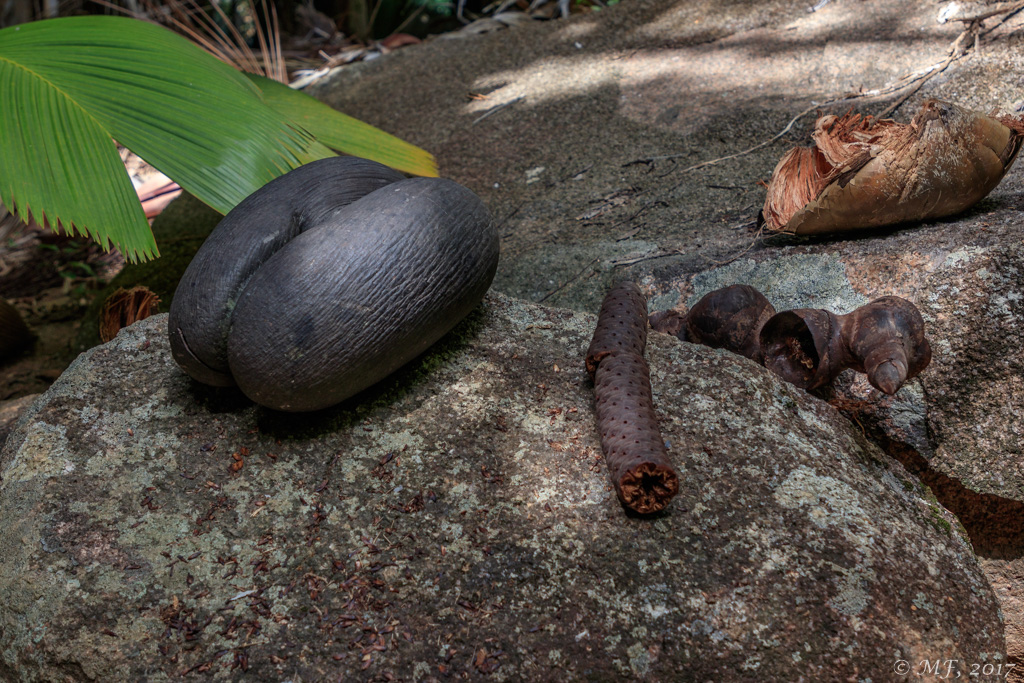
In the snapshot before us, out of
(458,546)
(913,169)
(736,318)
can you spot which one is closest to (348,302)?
(458,546)

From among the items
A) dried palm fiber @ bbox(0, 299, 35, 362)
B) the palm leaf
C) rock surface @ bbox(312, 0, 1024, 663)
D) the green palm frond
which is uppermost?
the green palm frond

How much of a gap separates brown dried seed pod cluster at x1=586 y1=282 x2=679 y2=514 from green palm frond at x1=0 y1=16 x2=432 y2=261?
0.95 meters

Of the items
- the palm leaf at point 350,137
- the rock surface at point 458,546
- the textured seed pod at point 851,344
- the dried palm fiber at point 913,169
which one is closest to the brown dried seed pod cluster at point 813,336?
the textured seed pod at point 851,344

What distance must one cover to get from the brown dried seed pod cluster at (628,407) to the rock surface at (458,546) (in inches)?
1.8

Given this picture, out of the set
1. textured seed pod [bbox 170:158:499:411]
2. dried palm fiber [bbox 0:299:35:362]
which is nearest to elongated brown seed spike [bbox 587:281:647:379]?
textured seed pod [bbox 170:158:499:411]

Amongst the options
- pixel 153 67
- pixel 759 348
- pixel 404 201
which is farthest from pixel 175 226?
pixel 759 348

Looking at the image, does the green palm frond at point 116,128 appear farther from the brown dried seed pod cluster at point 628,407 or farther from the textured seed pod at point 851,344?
the textured seed pod at point 851,344

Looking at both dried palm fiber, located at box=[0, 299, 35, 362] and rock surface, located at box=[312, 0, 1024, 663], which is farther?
dried palm fiber, located at box=[0, 299, 35, 362]

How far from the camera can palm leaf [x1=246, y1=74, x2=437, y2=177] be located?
88.8 inches

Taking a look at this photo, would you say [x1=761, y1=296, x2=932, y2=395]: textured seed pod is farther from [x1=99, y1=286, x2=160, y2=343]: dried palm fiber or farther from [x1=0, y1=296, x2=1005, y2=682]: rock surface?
[x1=99, y1=286, x2=160, y2=343]: dried palm fiber

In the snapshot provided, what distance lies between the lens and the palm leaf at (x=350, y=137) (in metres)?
2.26

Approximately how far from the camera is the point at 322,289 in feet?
4.23

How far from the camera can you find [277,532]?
117cm

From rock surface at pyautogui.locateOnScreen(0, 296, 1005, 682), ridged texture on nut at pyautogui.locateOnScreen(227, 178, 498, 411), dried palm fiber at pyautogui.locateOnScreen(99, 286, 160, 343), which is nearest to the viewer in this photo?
Result: rock surface at pyautogui.locateOnScreen(0, 296, 1005, 682)
